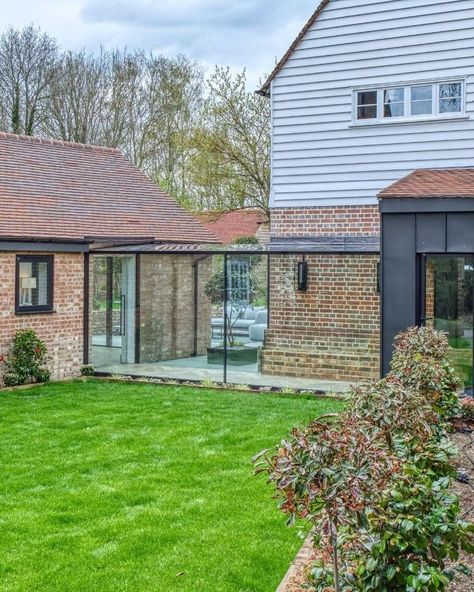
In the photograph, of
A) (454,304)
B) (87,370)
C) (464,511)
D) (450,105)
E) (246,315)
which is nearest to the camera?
(464,511)

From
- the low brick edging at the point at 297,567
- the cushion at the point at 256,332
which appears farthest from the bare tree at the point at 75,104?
the low brick edging at the point at 297,567

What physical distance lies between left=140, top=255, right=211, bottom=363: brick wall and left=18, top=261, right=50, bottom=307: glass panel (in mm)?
2062

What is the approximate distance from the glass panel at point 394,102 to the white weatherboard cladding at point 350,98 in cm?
18

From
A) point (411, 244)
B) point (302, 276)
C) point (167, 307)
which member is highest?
point (411, 244)

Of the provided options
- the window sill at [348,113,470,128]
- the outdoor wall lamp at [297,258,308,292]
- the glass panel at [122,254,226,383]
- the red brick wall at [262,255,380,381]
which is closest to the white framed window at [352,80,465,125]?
the window sill at [348,113,470,128]

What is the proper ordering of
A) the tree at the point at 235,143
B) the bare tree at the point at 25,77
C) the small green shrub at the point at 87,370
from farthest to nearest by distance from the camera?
the bare tree at the point at 25,77
the tree at the point at 235,143
the small green shrub at the point at 87,370

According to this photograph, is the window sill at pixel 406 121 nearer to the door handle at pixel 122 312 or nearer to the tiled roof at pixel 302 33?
the tiled roof at pixel 302 33

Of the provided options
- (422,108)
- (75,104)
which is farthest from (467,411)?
(75,104)

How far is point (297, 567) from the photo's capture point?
4281 mm

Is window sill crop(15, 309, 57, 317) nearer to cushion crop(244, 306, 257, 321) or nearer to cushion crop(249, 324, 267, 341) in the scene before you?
cushion crop(244, 306, 257, 321)

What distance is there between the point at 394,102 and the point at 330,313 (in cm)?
391

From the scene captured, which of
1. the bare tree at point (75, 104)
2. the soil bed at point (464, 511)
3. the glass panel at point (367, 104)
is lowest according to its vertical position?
the soil bed at point (464, 511)

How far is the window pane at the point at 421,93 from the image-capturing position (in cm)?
1239

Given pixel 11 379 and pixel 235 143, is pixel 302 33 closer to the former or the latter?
pixel 11 379
